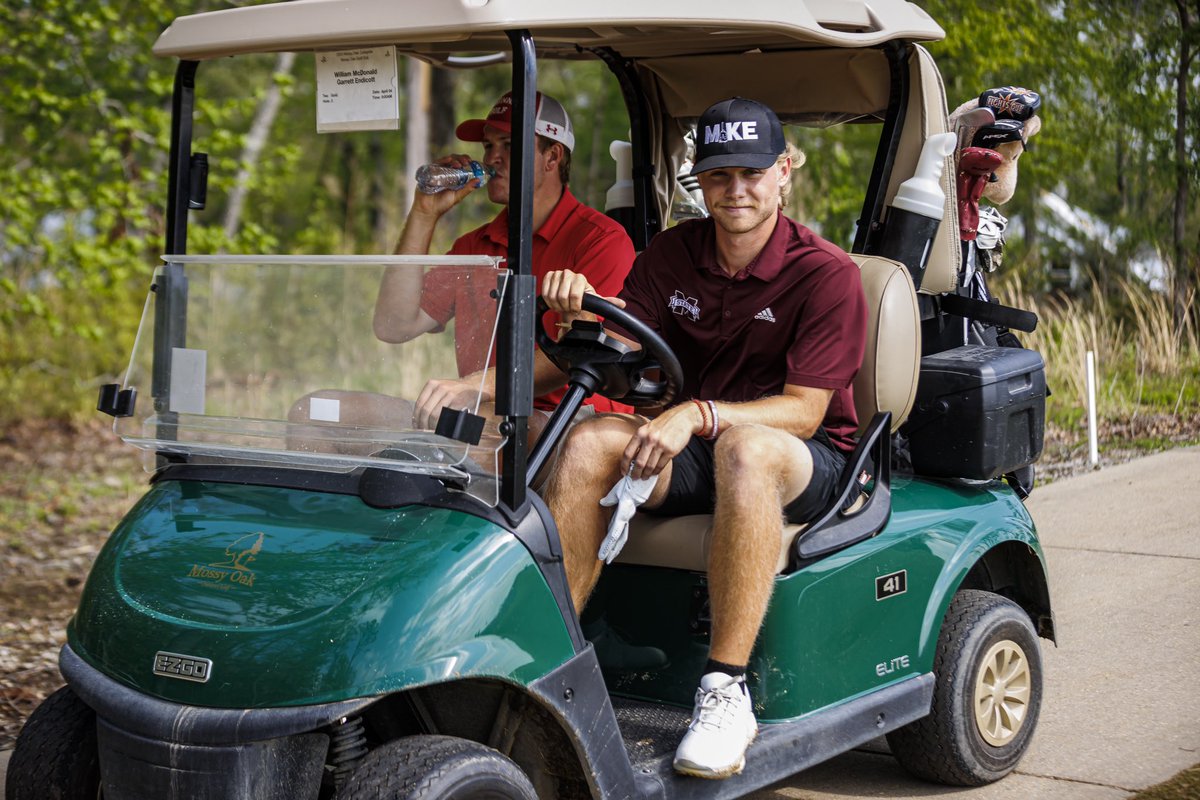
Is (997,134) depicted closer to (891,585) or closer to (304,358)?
(891,585)

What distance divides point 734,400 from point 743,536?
1.66 ft

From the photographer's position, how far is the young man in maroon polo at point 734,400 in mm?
2826

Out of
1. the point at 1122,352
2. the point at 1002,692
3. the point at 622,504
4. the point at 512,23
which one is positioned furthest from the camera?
the point at 1122,352

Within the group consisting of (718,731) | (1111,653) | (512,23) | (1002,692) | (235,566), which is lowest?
(1111,653)

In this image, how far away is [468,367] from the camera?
8.84ft

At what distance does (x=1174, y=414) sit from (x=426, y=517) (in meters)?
5.12

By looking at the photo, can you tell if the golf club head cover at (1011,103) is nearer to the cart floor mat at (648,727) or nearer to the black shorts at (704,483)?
the black shorts at (704,483)

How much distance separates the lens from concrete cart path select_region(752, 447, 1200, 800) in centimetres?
347

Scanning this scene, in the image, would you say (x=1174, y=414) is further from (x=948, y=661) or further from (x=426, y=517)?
(x=426, y=517)

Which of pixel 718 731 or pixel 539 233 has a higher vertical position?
pixel 539 233

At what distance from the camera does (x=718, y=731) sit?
2740mm

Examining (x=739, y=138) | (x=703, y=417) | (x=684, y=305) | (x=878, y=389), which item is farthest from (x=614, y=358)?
(x=878, y=389)

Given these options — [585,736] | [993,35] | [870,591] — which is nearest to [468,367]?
[585,736]

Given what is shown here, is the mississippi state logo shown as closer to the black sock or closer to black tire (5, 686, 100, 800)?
the black sock
